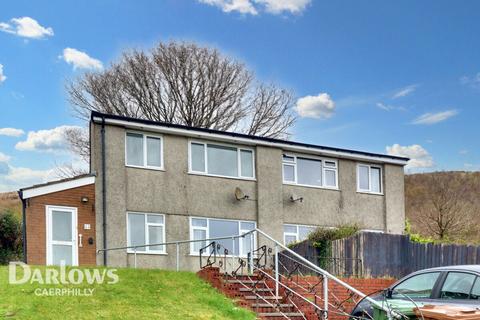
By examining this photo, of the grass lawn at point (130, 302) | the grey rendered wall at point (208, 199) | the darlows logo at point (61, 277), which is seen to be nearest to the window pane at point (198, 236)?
the grey rendered wall at point (208, 199)

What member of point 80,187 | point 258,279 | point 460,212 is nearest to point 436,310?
point 258,279

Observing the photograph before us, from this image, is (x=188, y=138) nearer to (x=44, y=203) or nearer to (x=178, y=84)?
(x=44, y=203)

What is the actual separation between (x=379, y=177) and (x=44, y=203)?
1390 cm

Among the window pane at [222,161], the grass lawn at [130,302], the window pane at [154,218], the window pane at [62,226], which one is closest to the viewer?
the grass lawn at [130,302]

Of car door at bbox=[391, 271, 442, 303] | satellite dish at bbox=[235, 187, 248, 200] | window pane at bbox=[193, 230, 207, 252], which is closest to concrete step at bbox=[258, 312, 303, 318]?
car door at bbox=[391, 271, 442, 303]

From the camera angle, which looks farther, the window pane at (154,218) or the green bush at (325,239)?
the window pane at (154,218)

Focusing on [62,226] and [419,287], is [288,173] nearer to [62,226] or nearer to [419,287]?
[62,226]

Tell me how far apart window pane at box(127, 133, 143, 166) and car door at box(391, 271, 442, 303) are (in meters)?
11.9

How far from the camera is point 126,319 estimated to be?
37.3ft

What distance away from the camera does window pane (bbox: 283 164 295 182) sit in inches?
984

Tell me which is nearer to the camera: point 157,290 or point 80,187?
point 157,290

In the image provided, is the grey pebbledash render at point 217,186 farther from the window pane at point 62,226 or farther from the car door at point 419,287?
the car door at point 419,287

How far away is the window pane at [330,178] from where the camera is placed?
85.0 feet

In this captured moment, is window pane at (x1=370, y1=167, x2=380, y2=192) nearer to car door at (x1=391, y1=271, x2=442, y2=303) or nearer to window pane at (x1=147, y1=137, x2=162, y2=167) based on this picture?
window pane at (x1=147, y1=137, x2=162, y2=167)
